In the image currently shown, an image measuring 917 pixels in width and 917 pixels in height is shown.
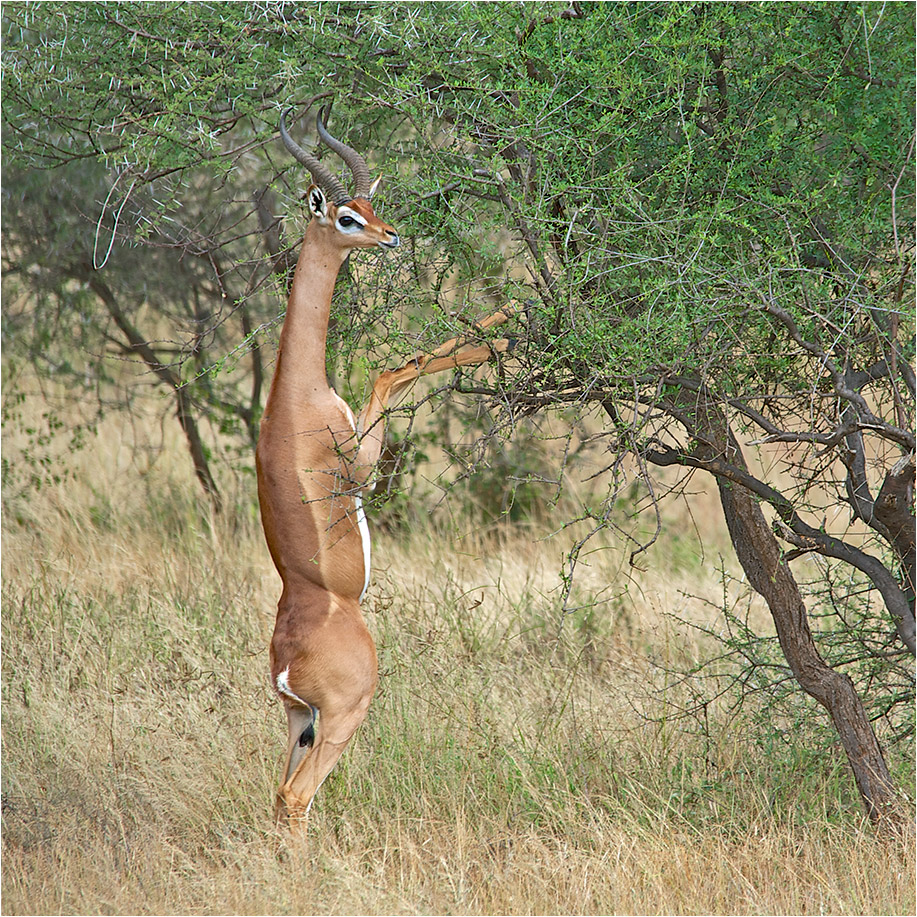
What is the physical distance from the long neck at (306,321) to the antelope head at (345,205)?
6cm

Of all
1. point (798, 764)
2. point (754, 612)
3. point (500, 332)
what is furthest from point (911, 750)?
point (500, 332)

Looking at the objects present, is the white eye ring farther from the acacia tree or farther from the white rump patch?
the white rump patch

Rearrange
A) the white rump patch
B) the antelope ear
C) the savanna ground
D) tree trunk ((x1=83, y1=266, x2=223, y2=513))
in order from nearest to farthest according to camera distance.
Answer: the antelope ear < the white rump patch < the savanna ground < tree trunk ((x1=83, y1=266, x2=223, y2=513))

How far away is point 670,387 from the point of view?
385 centimetres

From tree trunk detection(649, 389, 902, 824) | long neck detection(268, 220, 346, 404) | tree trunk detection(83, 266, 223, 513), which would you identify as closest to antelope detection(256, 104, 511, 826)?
long neck detection(268, 220, 346, 404)

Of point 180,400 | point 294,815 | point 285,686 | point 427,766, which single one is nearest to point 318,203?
point 285,686

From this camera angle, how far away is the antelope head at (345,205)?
3.43m

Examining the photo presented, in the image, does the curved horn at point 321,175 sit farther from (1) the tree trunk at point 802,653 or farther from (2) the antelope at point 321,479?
(1) the tree trunk at point 802,653

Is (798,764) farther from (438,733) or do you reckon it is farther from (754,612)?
(754,612)

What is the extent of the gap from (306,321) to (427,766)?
6.72 ft

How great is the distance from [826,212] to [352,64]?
175cm

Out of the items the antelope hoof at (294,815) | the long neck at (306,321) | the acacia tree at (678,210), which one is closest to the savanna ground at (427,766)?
the antelope hoof at (294,815)

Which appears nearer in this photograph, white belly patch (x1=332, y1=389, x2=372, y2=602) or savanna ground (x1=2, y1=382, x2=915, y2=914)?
white belly patch (x1=332, y1=389, x2=372, y2=602)

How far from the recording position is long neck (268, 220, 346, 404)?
3566 mm
